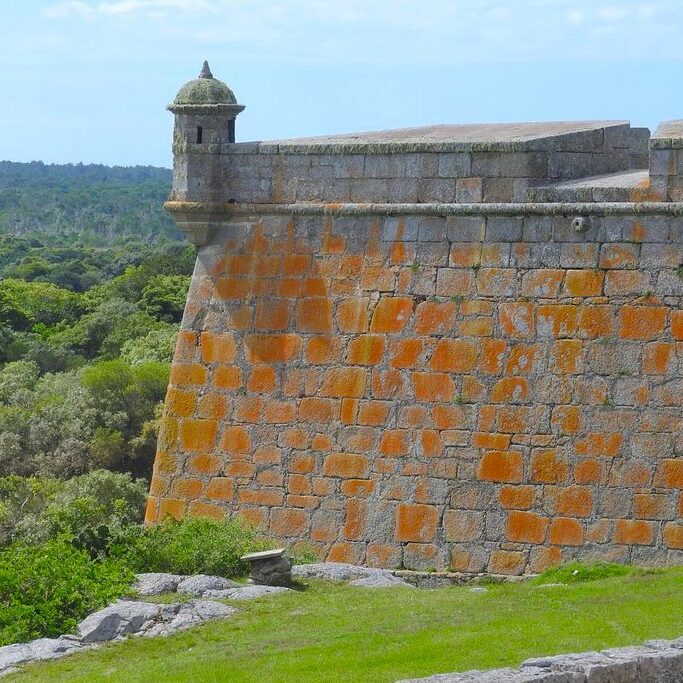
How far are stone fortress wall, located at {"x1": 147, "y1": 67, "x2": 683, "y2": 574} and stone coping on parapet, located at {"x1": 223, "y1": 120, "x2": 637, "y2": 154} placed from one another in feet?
0.10

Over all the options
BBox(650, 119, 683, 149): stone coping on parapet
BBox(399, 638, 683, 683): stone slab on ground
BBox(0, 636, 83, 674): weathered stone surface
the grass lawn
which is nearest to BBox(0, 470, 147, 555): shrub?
the grass lawn

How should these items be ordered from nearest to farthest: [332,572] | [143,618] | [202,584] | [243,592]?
1. [143,618]
2. [243,592]
3. [202,584]
4. [332,572]

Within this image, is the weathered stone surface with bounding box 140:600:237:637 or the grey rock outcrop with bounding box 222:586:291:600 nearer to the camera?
the weathered stone surface with bounding box 140:600:237:637

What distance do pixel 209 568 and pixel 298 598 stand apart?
1080 millimetres

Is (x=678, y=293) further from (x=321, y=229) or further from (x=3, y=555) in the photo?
(x=3, y=555)

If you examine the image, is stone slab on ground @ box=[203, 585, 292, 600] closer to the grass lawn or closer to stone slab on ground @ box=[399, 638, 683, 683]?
the grass lawn

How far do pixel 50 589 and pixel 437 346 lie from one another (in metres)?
4.66

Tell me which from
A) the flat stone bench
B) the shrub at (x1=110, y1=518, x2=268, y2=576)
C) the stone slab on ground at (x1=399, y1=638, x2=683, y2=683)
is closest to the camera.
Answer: the stone slab on ground at (x1=399, y1=638, x2=683, y2=683)

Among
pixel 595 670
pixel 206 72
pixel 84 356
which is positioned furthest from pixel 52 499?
pixel 84 356

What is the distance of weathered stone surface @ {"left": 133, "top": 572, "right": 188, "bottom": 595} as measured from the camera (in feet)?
42.7

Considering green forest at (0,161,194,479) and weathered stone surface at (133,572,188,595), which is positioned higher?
green forest at (0,161,194,479)

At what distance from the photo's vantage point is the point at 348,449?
1564cm

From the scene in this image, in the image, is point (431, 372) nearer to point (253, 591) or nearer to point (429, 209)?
point (429, 209)

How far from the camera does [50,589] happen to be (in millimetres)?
12164
